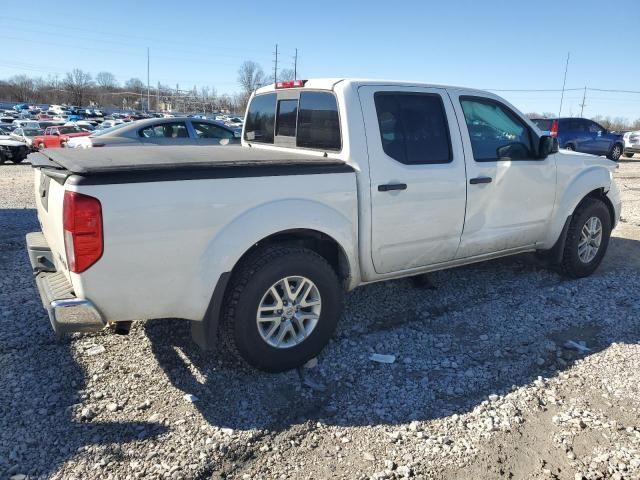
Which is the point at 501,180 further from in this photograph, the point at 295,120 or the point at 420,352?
the point at 295,120

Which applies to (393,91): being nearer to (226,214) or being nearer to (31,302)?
(226,214)

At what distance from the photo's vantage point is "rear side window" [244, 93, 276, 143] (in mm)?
4820

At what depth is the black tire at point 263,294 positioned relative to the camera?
10.7 ft

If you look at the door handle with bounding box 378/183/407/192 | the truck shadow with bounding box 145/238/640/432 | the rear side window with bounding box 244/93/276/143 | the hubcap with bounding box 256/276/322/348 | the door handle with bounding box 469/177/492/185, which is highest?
the rear side window with bounding box 244/93/276/143

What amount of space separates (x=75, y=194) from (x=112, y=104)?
136183 mm

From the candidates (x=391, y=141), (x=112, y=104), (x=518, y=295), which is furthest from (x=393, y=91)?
(x=112, y=104)

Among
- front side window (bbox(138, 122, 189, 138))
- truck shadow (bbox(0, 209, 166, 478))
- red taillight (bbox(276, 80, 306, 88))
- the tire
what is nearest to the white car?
the tire

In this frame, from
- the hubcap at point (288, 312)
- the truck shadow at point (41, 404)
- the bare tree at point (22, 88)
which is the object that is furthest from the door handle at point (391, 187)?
the bare tree at point (22, 88)

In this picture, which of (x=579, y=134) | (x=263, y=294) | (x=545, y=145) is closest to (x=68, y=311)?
(x=263, y=294)

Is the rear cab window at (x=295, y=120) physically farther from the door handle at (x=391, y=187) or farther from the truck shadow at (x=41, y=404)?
the truck shadow at (x=41, y=404)

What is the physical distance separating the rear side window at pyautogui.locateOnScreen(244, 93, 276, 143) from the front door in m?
1.67

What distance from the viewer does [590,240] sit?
5.52 meters

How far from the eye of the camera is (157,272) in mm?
2957

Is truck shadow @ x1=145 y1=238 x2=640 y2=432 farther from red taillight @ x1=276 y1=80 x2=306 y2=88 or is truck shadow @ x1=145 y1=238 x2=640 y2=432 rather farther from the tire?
the tire
